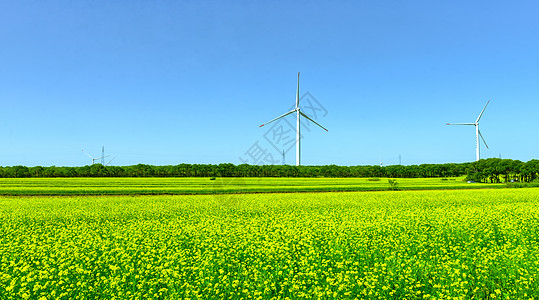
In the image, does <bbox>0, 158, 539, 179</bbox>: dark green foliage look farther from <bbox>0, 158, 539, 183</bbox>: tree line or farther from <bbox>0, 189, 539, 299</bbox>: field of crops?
<bbox>0, 189, 539, 299</bbox>: field of crops

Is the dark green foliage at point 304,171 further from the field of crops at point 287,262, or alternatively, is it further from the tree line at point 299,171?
the field of crops at point 287,262

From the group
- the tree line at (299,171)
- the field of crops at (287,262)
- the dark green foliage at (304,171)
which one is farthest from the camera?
the tree line at (299,171)

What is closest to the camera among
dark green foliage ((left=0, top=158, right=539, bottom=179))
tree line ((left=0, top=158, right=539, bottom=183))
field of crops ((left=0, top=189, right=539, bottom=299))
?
field of crops ((left=0, top=189, right=539, bottom=299))

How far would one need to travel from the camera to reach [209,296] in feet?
25.5

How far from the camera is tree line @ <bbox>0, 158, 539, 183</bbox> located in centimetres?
10550

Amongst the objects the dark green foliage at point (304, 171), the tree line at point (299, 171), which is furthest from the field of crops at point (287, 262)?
the dark green foliage at point (304, 171)

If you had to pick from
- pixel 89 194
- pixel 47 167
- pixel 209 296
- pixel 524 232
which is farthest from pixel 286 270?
pixel 47 167

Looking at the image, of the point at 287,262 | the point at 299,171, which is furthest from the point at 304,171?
the point at 287,262

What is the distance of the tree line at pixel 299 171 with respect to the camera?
106 m

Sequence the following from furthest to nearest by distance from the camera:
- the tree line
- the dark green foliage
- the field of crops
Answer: the tree line, the dark green foliage, the field of crops

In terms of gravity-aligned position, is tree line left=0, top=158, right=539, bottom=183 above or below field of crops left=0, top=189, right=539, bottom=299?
above

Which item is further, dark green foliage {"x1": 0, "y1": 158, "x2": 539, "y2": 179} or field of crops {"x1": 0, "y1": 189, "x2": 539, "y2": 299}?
dark green foliage {"x1": 0, "y1": 158, "x2": 539, "y2": 179}

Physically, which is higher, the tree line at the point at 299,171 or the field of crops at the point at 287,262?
the tree line at the point at 299,171

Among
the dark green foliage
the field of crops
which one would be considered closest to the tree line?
the dark green foliage
